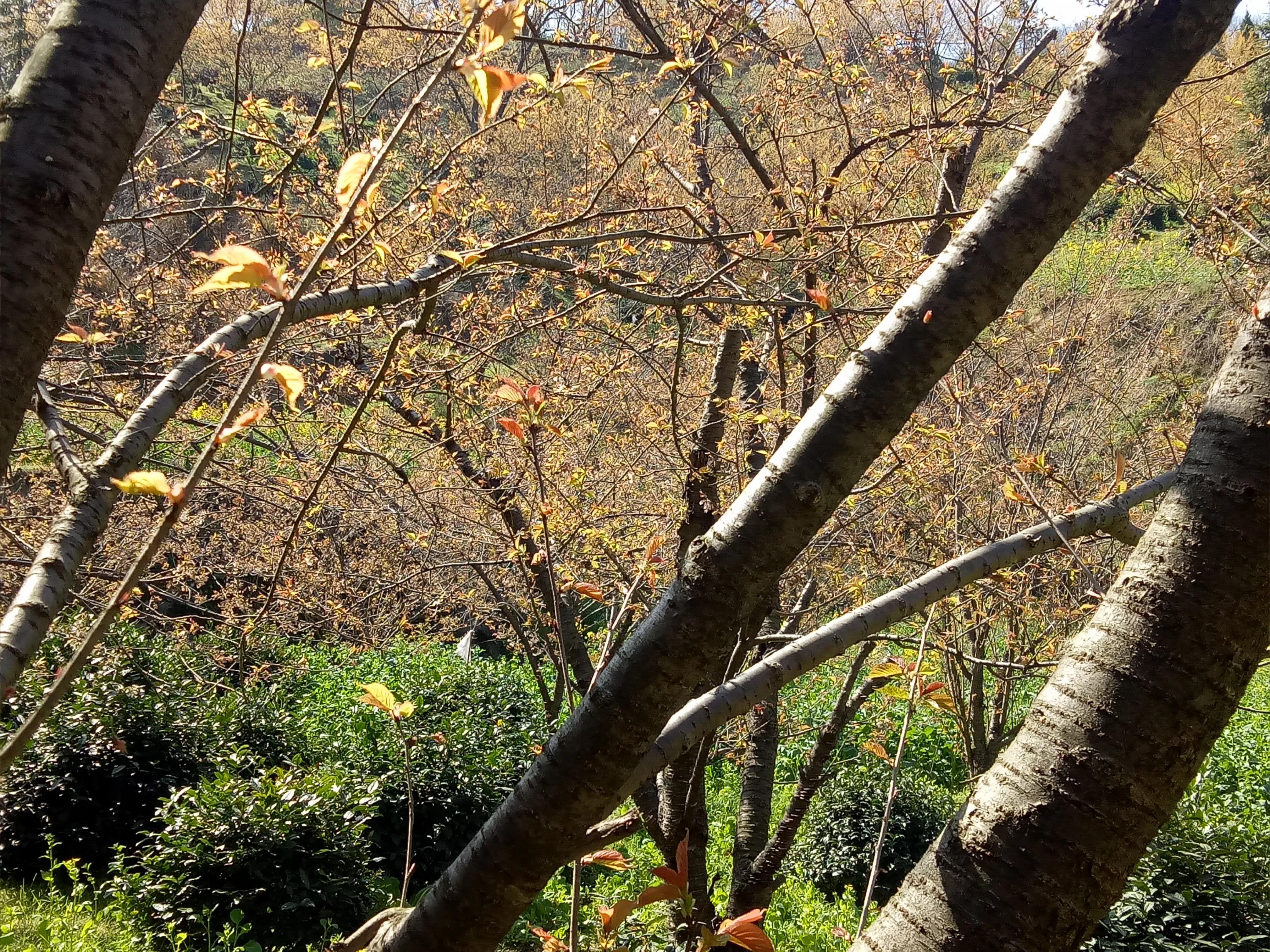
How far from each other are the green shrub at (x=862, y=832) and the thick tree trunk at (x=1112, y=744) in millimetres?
6285

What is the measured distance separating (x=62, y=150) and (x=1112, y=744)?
4.08 feet

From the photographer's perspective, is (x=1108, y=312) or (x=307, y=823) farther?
(x=1108, y=312)

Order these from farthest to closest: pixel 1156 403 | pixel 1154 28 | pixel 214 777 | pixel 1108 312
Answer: pixel 1156 403 → pixel 1108 312 → pixel 214 777 → pixel 1154 28

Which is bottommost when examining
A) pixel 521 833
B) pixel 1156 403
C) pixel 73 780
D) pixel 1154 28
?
pixel 73 780

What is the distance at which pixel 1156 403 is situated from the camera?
909 centimetres

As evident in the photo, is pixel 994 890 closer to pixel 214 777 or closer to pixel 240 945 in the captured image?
pixel 240 945

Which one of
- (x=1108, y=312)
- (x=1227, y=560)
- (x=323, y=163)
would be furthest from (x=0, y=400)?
(x=1108, y=312)

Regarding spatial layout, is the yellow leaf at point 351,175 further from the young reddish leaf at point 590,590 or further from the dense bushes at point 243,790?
the dense bushes at point 243,790

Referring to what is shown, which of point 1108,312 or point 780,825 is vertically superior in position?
point 1108,312

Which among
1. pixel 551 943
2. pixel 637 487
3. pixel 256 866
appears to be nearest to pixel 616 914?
pixel 551 943

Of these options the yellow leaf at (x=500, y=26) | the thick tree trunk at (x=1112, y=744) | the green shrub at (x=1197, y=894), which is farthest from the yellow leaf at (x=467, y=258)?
the green shrub at (x=1197, y=894)

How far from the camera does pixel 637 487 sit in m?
6.21

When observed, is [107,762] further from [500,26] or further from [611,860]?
[500,26]

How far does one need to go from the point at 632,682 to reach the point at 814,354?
8.73 feet
